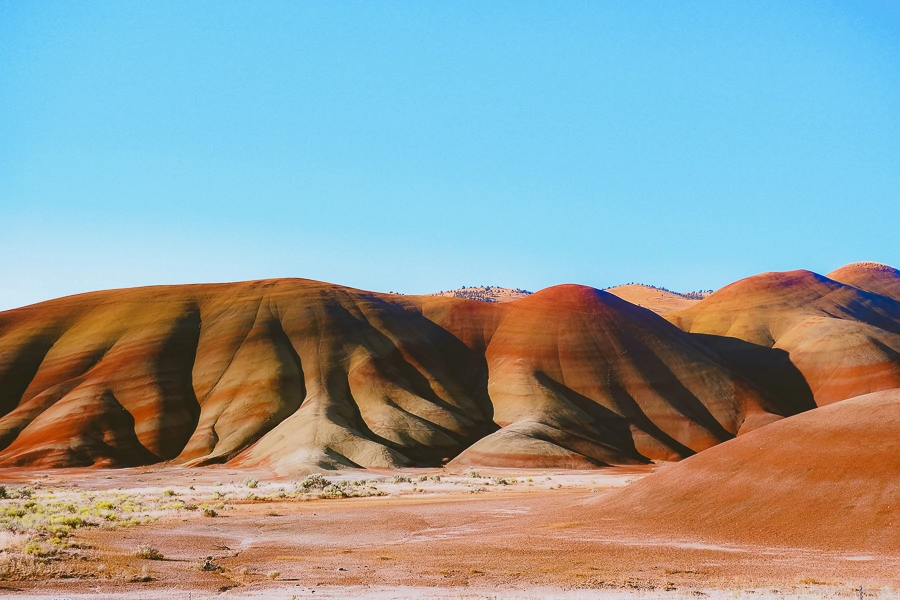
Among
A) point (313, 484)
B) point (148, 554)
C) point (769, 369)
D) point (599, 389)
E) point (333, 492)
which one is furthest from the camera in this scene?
point (769, 369)

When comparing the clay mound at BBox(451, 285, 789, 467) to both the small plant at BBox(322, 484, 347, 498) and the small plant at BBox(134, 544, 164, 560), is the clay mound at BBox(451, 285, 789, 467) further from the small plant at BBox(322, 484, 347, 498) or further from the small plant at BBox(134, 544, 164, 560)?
the small plant at BBox(134, 544, 164, 560)

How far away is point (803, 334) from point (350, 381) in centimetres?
7533

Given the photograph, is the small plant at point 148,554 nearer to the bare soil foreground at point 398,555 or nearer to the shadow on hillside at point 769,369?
the bare soil foreground at point 398,555

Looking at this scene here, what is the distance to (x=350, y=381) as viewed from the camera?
361 feet

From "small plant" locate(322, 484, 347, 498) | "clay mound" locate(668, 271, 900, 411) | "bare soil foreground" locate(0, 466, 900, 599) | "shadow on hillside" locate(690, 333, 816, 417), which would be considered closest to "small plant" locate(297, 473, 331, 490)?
"small plant" locate(322, 484, 347, 498)

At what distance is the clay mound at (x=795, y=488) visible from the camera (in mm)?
28703

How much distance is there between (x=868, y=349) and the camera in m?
128

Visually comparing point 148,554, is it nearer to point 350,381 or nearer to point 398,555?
point 398,555

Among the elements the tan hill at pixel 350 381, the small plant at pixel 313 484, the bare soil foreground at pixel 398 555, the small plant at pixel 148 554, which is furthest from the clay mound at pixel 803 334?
the small plant at pixel 148 554

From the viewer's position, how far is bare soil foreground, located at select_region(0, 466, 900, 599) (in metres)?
21.2

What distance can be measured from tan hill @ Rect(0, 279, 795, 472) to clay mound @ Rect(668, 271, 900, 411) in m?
9.38

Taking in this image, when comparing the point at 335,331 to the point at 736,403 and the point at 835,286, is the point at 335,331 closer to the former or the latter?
the point at 736,403

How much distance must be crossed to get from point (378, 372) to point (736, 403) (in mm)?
49039

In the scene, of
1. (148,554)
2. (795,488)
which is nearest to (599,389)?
(795,488)
